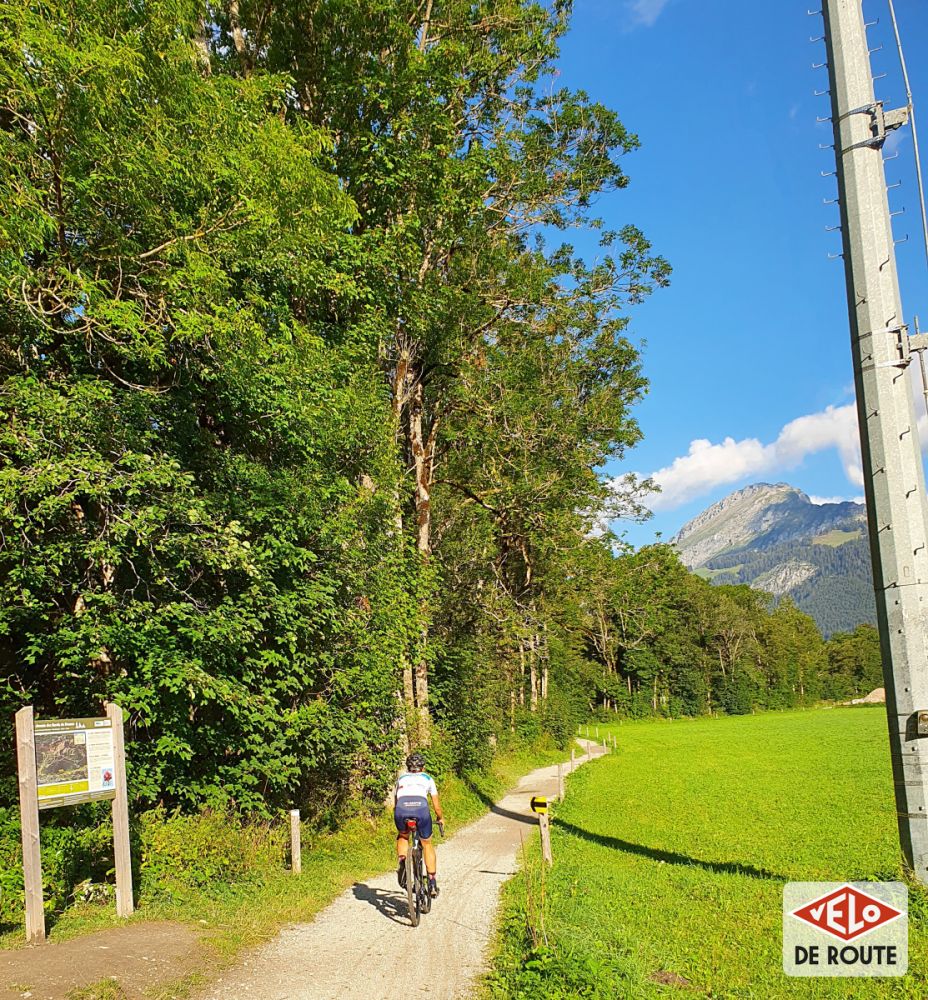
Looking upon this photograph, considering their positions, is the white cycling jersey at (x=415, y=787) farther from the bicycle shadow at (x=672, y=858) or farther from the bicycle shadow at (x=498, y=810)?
the bicycle shadow at (x=498, y=810)

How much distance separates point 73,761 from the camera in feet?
28.3

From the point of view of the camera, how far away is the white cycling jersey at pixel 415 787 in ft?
31.2

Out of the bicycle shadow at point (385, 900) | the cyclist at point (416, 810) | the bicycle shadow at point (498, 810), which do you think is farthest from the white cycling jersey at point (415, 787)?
the bicycle shadow at point (498, 810)

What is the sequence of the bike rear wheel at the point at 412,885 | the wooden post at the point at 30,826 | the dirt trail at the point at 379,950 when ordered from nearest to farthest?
the dirt trail at the point at 379,950 < the wooden post at the point at 30,826 < the bike rear wheel at the point at 412,885

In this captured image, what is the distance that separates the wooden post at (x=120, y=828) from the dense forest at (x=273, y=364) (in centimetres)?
71

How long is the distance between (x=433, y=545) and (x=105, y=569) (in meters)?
15.6

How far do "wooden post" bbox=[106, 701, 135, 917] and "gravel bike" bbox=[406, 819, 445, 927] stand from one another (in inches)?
126

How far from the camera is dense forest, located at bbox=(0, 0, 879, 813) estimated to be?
9.16 metres

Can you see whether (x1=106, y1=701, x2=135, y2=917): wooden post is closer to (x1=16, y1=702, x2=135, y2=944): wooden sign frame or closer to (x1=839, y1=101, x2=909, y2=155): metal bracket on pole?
(x1=16, y1=702, x2=135, y2=944): wooden sign frame

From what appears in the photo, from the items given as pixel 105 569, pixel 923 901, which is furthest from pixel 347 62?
pixel 923 901

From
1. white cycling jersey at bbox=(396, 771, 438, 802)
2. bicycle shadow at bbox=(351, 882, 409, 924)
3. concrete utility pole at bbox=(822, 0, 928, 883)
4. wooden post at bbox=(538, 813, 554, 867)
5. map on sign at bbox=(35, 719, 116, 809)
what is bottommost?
bicycle shadow at bbox=(351, 882, 409, 924)

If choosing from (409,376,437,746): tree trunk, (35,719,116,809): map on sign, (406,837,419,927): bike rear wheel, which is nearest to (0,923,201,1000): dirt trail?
(35,719,116,809): map on sign

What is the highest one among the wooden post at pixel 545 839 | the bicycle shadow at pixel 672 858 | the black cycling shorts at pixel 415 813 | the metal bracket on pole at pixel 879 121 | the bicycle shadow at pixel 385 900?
the metal bracket on pole at pixel 879 121

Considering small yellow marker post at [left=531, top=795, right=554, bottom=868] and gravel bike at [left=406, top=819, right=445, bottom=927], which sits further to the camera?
small yellow marker post at [left=531, top=795, right=554, bottom=868]
